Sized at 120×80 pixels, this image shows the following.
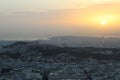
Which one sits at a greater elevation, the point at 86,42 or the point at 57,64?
the point at 57,64

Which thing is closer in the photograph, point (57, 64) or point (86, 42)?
point (57, 64)

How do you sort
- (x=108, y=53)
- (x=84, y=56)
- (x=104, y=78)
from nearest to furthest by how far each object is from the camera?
1. (x=104, y=78)
2. (x=84, y=56)
3. (x=108, y=53)

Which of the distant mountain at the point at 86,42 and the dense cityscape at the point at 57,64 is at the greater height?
the dense cityscape at the point at 57,64

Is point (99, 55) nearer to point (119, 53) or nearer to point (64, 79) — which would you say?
point (119, 53)

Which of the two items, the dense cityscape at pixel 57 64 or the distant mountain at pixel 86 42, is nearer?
the dense cityscape at pixel 57 64

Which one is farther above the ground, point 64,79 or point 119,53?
point 64,79

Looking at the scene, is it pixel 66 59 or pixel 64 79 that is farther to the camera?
pixel 66 59

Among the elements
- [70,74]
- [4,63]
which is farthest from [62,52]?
[70,74]

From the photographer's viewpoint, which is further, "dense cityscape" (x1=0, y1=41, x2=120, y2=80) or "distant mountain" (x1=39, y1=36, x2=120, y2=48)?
"distant mountain" (x1=39, y1=36, x2=120, y2=48)
